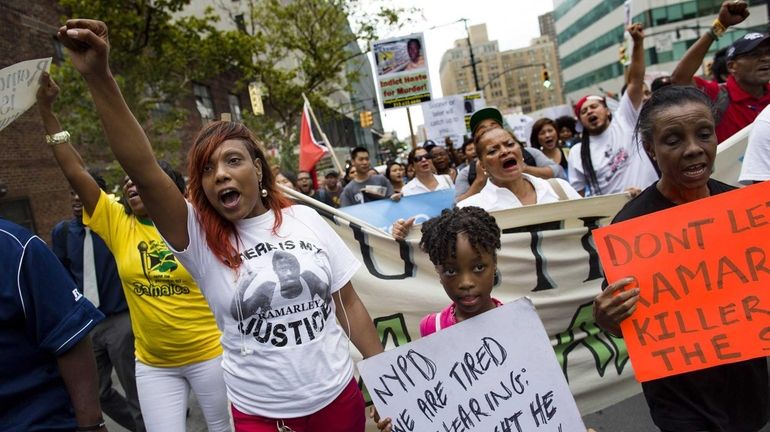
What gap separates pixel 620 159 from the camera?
4.14 meters

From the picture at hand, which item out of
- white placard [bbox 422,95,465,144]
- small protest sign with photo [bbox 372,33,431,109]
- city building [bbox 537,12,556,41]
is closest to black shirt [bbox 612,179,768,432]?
small protest sign with photo [bbox 372,33,431,109]

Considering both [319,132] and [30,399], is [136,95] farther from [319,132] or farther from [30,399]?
[30,399]

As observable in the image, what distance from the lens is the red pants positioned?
2033 millimetres

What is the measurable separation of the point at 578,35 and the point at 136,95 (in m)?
66.7

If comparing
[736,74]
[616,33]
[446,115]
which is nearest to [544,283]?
[736,74]

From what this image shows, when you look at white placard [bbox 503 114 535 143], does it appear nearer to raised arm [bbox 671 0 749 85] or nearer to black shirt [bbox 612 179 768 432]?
raised arm [bbox 671 0 749 85]

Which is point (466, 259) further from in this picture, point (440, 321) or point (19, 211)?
point (19, 211)

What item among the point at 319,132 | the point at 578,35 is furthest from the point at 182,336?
the point at 578,35

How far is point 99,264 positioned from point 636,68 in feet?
13.3

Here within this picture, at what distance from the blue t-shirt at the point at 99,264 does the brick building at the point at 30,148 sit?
8462 mm

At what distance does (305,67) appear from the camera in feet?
67.9

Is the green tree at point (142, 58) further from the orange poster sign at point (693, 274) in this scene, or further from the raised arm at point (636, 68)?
the orange poster sign at point (693, 274)

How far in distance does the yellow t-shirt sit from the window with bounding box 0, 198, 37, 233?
38.9ft

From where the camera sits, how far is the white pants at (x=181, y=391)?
2.80m
